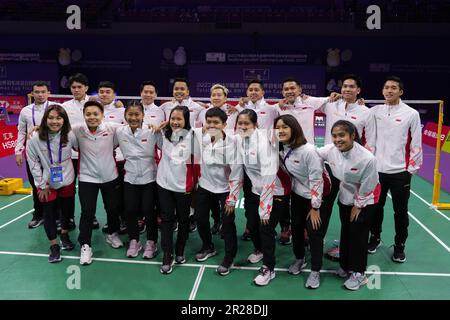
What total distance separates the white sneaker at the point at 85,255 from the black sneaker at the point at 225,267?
1421mm

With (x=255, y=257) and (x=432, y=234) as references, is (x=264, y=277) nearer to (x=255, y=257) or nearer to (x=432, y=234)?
(x=255, y=257)

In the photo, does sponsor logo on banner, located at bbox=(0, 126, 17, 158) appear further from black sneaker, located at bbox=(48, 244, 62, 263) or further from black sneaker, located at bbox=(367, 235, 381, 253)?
black sneaker, located at bbox=(367, 235, 381, 253)

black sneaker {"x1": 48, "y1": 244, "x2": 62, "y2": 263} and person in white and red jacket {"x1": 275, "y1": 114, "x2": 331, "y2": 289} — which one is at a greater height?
person in white and red jacket {"x1": 275, "y1": 114, "x2": 331, "y2": 289}

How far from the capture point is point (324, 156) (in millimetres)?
3953

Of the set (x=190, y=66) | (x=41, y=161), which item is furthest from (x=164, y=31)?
(x=41, y=161)

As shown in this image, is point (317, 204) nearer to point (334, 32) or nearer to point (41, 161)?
point (41, 161)

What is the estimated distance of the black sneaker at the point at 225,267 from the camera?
4227 mm

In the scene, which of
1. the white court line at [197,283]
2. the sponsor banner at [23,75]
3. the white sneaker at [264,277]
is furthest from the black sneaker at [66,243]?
the sponsor banner at [23,75]

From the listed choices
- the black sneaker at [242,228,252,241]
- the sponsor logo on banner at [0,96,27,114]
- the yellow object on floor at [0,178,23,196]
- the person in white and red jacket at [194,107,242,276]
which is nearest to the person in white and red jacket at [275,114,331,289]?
the person in white and red jacket at [194,107,242,276]

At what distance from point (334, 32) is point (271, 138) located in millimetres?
14676

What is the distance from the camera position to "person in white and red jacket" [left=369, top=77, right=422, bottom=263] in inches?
173

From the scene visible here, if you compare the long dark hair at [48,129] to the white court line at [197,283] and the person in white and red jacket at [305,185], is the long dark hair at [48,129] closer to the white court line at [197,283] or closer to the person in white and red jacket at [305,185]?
the white court line at [197,283]

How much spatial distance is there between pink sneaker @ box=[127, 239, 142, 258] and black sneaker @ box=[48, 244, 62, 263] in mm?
751

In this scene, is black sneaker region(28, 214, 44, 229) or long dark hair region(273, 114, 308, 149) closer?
long dark hair region(273, 114, 308, 149)
